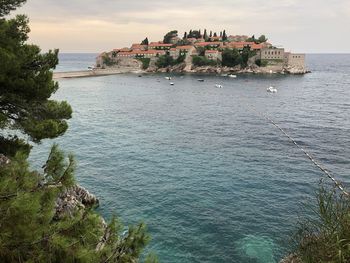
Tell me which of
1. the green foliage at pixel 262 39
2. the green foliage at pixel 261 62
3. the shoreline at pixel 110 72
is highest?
the green foliage at pixel 262 39

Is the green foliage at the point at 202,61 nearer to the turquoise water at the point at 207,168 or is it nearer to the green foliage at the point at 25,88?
the turquoise water at the point at 207,168

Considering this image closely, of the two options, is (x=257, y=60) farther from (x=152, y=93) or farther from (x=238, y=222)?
(x=238, y=222)

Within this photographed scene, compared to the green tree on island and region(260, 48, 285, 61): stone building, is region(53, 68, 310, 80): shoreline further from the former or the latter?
the green tree on island

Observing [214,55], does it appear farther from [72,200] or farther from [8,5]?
[8,5]

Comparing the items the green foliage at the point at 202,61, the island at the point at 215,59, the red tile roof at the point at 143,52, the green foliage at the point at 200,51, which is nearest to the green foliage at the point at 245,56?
the island at the point at 215,59

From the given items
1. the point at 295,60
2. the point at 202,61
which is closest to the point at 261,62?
the point at 295,60

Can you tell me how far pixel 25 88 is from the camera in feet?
57.1

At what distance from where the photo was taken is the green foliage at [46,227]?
25.1 ft

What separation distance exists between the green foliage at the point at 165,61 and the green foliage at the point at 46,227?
17201 cm

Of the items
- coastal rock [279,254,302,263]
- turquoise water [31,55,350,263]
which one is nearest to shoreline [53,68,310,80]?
turquoise water [31,55,350,263]

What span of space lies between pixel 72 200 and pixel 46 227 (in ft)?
56.8

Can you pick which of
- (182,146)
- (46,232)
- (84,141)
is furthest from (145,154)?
(46,232)

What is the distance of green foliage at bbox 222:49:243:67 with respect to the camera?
165125mm

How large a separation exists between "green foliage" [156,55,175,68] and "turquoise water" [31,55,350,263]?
101928 millimetres
